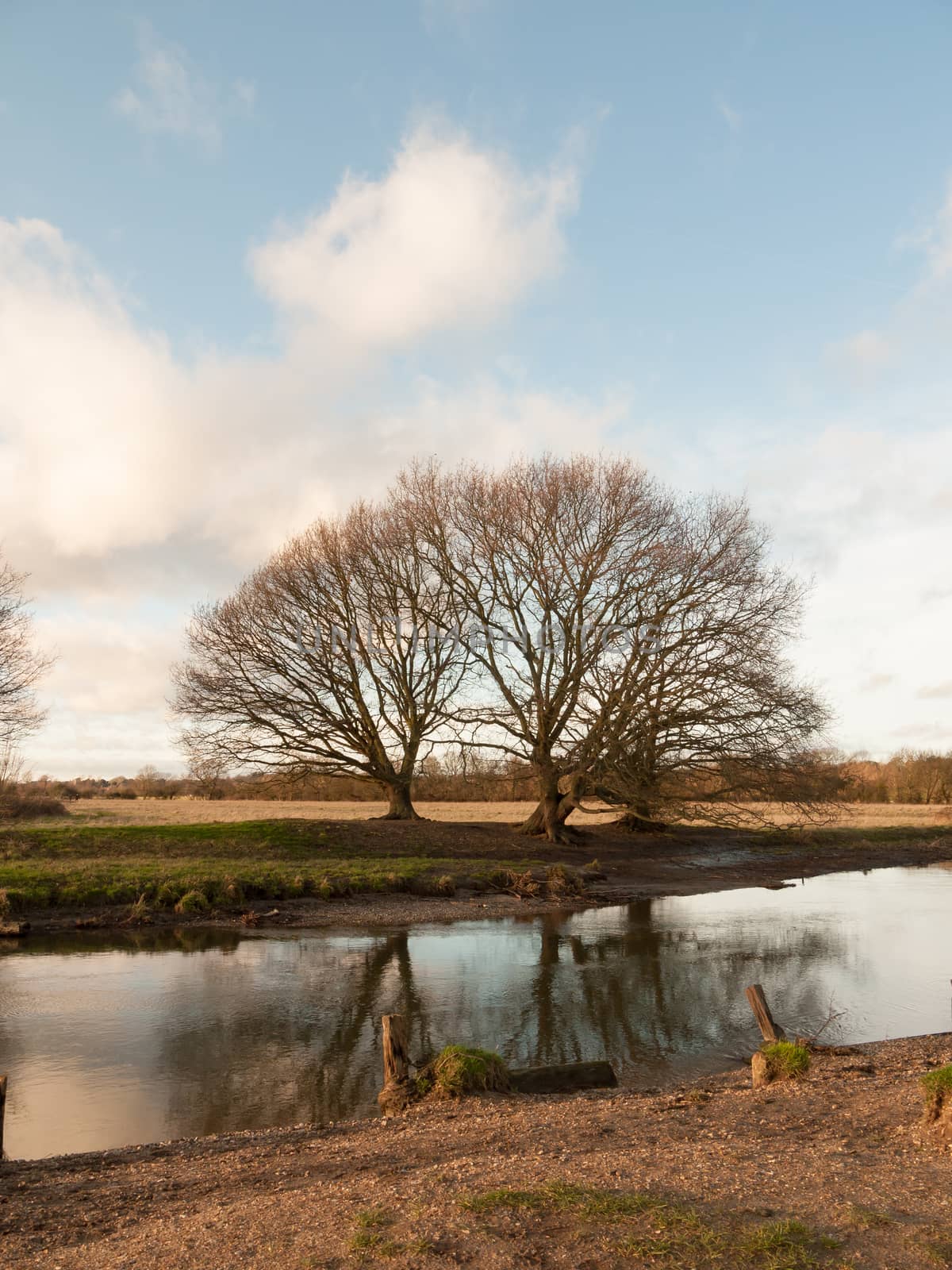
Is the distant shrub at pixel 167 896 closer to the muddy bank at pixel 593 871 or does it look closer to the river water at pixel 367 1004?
the muddy bank at pixel 593 871

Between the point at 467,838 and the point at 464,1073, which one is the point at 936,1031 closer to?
the point at 464,1073

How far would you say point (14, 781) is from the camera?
39969mm

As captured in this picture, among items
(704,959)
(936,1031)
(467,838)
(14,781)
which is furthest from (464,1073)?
(14,781)

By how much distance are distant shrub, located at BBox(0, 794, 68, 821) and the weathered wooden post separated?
28853mm

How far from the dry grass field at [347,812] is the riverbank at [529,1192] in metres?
24.8

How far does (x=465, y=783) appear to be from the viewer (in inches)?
1289

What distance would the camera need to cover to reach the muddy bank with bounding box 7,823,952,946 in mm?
Answer: 19109

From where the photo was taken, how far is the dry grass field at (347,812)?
35906 mm

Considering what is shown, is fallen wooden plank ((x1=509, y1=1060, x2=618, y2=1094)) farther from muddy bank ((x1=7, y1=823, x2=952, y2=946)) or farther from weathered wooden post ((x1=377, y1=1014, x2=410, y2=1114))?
muddy bank ((x1=7, y1=823, x2=952, y2=946))

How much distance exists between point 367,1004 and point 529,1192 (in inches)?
318

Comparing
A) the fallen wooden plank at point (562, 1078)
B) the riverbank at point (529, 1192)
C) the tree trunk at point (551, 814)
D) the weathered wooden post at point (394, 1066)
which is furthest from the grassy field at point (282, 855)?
the riverbank at point (529, 1192)

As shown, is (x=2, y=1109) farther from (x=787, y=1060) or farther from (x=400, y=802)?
(x=400, y=802)

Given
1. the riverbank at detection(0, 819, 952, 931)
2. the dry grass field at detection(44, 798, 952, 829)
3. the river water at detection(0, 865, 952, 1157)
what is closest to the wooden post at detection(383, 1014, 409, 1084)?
the river water at detection(0, 865, 952, 1157)

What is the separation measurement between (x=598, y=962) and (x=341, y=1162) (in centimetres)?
1015
